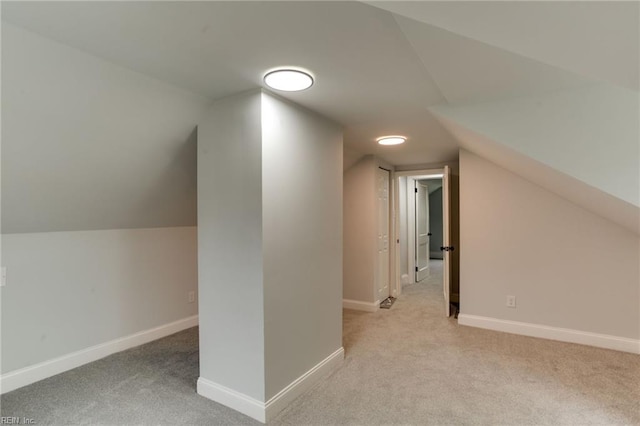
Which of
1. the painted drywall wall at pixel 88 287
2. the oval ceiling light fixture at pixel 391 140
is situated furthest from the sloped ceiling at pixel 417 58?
the oval ceiling light fixture at pixel 391 140

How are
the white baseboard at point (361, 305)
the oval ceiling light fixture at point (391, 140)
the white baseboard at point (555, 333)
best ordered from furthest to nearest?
the white baseboard at point (361, 305) → the oval ceiling light fixture at point (391, 140) → the white baseboard at point (555, 333)

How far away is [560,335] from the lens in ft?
11.1

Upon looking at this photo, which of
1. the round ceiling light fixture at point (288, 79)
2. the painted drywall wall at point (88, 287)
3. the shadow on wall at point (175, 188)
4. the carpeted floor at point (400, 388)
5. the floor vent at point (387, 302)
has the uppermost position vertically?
the round ceiling light fixture at point (288, 79)

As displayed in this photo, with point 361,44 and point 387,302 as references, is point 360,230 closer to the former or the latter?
point 387,302

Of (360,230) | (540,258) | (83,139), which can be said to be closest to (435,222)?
(360,230)

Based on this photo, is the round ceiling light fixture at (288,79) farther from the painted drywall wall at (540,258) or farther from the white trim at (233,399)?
the painted drywall wall at (540,258)

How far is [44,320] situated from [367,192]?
3.62m

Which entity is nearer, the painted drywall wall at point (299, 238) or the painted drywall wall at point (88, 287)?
the painted drywall wall at point (299, 238)

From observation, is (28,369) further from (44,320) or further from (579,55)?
(579,55)

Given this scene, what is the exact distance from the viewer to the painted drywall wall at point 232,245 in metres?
2.13

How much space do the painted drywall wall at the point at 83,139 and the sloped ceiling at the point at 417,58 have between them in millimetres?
55

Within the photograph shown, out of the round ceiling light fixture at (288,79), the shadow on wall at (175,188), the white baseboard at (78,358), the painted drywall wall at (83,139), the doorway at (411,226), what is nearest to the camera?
the painted drywall wall at (83,139)

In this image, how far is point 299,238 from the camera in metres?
2.45

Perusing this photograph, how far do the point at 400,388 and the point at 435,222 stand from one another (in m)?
7.84
